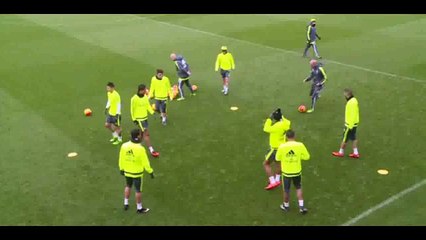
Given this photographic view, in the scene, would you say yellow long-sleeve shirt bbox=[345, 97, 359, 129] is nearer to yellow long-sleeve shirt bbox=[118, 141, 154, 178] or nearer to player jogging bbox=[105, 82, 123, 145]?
yellow long-sleeve shirt bbox=[118, 141, 154, 178]

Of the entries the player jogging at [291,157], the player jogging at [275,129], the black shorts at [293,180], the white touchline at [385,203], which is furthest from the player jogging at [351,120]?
the black shorts at [293,180]

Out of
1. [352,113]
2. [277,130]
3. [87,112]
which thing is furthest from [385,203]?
[87,112]

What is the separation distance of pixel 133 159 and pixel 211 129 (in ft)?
18.9

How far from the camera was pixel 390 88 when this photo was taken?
2033 centimetres

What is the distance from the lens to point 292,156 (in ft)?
37.4

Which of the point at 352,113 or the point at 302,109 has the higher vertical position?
the point at 302,109

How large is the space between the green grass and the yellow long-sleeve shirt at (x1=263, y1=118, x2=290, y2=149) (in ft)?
4.55

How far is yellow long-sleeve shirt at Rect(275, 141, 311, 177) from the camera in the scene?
11.4m

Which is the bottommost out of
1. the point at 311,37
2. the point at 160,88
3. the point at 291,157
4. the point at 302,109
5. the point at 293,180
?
the point at 293,180

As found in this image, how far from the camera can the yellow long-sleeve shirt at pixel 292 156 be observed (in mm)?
11383

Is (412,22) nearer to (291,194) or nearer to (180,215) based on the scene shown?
(291,194)

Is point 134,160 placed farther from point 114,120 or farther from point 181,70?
point 181,70

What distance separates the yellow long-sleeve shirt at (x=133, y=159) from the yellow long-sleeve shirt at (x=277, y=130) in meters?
3.33

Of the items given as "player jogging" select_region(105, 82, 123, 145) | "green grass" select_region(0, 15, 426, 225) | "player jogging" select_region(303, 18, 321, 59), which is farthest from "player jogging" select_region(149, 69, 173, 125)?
"player jogging" select_region(303, 18, 321, 59)
